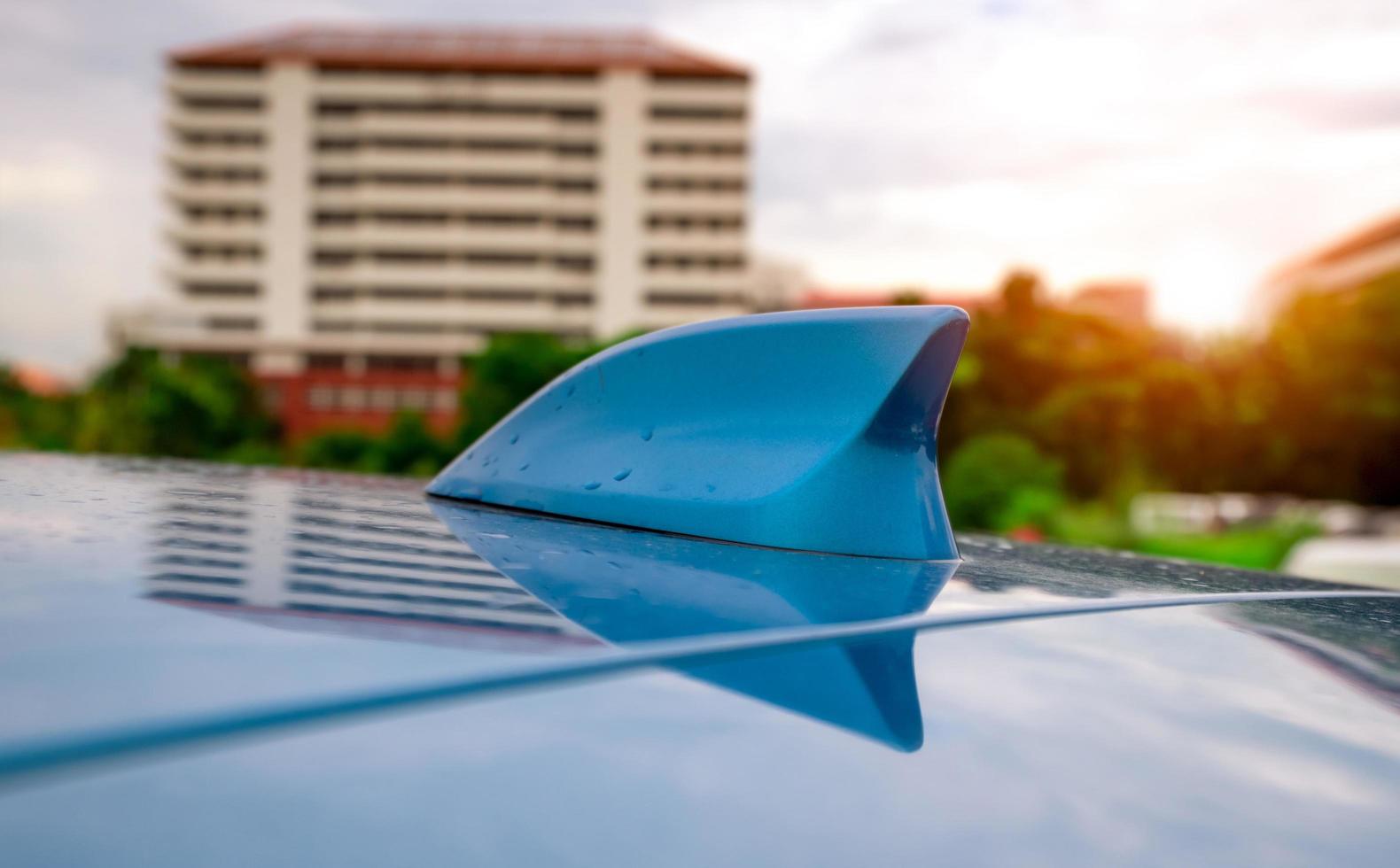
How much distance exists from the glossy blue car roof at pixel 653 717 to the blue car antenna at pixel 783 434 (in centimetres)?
18

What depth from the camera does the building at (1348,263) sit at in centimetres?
4428

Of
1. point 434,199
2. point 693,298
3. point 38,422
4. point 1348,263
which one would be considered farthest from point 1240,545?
point 1348,263

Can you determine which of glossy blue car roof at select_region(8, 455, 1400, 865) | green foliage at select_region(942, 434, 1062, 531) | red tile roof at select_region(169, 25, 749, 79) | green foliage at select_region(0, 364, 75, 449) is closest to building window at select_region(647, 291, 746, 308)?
red tile roof at select_region(169, 25, 749, 79)

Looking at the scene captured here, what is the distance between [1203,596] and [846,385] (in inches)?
16.2

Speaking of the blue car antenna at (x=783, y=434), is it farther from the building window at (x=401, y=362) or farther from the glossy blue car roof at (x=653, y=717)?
the building window at (x=401, y=362)

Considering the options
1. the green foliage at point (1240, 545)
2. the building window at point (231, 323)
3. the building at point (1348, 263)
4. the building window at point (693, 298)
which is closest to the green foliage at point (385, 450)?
the green foliage at point (1240, 545)

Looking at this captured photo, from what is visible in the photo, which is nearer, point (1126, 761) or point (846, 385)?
point (1126, 761)

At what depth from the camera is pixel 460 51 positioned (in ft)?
148

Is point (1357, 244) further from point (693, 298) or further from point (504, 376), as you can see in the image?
point (504, 376)

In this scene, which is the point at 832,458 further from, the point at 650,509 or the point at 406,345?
the point at 406,345

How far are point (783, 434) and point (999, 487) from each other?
559 inches

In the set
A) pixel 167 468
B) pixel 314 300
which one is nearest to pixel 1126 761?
pixel 167 468

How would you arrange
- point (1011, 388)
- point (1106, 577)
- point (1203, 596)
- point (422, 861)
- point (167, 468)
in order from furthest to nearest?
point (1011, 388) → point (167, 468) → point (1106, 577) → point (1203, 596) → point (422, 861)

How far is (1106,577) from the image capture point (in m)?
1.13
